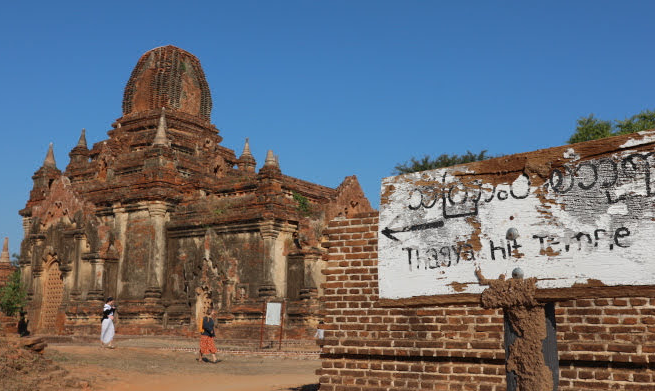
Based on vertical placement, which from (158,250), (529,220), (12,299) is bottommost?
(529,220)

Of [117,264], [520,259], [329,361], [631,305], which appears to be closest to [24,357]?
[329,361]

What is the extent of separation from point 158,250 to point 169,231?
766 mm

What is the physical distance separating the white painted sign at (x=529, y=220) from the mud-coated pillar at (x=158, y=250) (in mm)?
A: 20198

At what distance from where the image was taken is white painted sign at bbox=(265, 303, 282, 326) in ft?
60.3

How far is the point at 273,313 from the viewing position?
60.8 ft

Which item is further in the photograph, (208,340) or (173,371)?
(208,340)

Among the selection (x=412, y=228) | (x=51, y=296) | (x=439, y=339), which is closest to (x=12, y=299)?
(x=51, y=296)

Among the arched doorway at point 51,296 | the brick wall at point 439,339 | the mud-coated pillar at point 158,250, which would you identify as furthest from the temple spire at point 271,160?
the brick wall at point 439,339

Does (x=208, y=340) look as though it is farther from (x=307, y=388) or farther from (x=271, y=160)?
(x=271, y=160)

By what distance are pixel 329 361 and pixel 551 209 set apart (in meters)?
5.81

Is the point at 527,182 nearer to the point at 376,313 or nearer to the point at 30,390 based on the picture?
the point at 376,313

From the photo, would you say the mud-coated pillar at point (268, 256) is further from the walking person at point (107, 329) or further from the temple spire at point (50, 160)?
the temple spire at point (50, 160)

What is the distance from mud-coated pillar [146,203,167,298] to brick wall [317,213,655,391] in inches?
605

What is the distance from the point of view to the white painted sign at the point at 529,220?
2.88 metres
